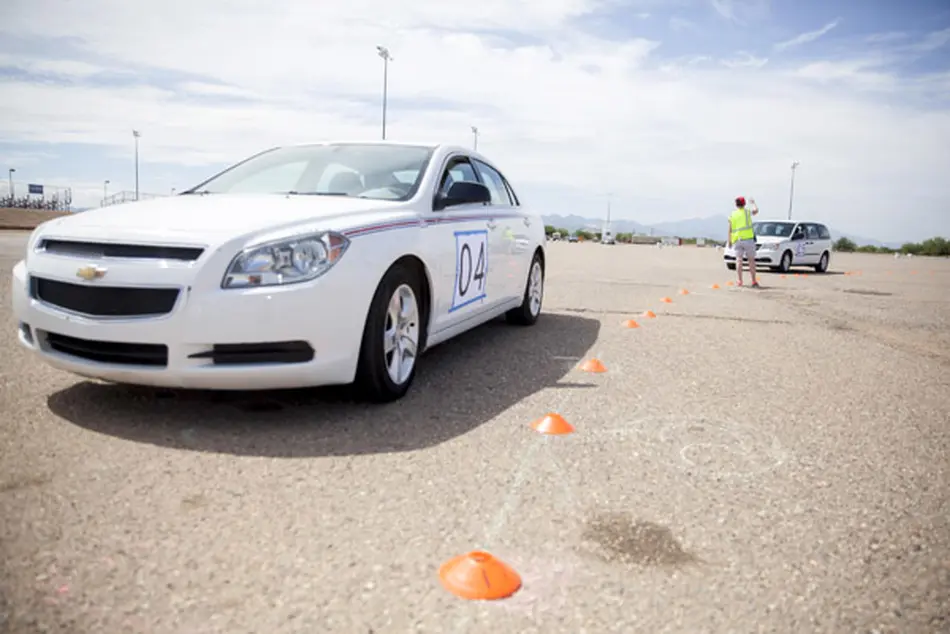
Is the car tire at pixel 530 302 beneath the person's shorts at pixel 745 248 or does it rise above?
beneath

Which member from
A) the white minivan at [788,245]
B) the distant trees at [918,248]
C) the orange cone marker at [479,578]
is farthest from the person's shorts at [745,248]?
the distant trees at [918,248]

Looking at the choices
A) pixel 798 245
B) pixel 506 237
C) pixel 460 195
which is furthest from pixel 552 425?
pixel 798 245

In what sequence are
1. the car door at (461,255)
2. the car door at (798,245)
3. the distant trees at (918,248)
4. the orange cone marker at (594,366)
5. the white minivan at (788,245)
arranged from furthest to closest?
the distant trees at (918,248)
the car door at (798,245)
the white minivan at (788,245)
the orange cone marker at (594,366)
the car door at (461,255)

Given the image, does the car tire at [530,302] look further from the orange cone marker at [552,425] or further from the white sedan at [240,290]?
the orange cone marker at [552,425]

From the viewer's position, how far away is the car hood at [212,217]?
11.8 ft

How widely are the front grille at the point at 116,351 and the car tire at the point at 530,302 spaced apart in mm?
4214

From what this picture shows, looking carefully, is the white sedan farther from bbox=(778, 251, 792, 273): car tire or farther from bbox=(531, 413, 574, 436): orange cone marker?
bbox=(778, 251, 792, 273): car tire

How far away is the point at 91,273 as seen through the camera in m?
3.52

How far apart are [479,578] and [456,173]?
3886 millimetres

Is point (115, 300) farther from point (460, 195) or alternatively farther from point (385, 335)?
point (460, 195)

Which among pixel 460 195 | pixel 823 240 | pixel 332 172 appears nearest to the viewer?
pixel 460 195

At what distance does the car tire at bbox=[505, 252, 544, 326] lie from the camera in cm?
738

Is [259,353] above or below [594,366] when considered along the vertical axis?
above

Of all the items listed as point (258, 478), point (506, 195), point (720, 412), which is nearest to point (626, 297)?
point (506, 195)
